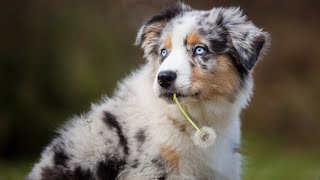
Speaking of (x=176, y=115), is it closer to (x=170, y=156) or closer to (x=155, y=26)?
(x=170, y=156)

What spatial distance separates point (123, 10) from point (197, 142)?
7638 mm

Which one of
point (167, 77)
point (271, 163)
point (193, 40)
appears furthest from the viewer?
point (271, 163)

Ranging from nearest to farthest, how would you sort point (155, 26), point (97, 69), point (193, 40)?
point (193, 40) → point (155, 26) → point (97, 69)

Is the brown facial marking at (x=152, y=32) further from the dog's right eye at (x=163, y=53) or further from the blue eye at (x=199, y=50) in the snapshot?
the blue eye at (x=199, y=50)

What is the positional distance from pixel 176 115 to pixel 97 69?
760 cm

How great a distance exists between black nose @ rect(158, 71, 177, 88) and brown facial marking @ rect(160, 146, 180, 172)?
0.52m

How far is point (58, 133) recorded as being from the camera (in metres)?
6.38

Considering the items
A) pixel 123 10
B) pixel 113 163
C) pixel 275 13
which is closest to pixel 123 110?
pixel 113 163

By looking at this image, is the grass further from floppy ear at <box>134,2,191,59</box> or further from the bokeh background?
floppy ear at <box>134,2,191,59</box>

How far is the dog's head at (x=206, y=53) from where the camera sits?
5.74 metres

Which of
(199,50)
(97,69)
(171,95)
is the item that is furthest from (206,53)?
(97,69)

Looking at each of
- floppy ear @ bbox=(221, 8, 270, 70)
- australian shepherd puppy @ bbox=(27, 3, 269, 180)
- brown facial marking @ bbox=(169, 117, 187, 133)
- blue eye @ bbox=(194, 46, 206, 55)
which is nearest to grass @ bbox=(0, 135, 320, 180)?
australian shepherd puppy @ bbox=(27, 3, 269, 180)

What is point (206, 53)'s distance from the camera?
5.93 metres

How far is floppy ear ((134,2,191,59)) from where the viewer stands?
632 cm
